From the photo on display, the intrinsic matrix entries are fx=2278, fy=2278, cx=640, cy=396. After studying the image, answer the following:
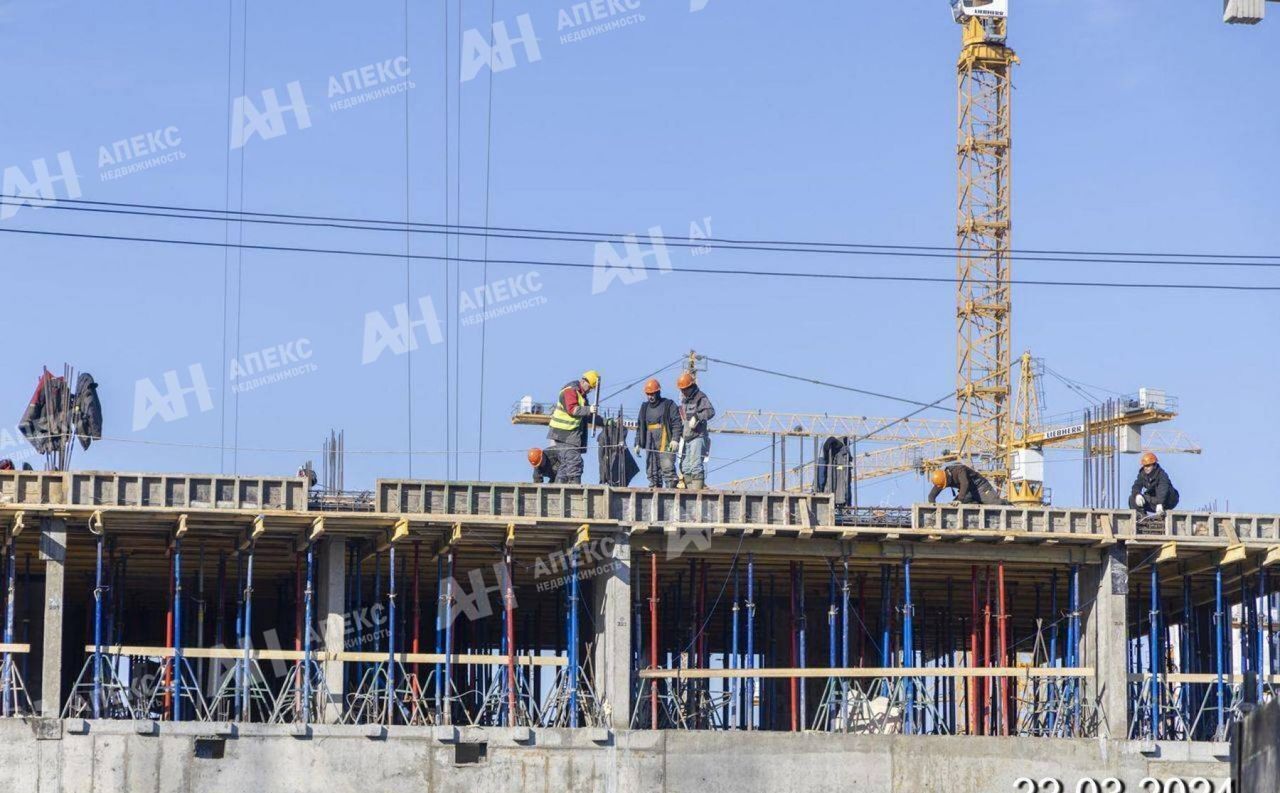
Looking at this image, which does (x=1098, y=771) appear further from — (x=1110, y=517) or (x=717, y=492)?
(x=717, y=492)

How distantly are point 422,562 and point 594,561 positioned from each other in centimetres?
571

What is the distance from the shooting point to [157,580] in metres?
53.1

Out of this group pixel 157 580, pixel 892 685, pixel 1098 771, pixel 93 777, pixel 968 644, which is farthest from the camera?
pixel 968 644

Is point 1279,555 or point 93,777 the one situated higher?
point 1279,555

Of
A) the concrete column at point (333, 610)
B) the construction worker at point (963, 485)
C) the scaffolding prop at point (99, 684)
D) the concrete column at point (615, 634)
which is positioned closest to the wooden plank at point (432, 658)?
the concrete column at point (333, 610)

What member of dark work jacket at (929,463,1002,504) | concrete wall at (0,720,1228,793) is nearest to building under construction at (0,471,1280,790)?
concrete wall at (0,720,1228,793)

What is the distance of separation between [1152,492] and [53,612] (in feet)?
72.2

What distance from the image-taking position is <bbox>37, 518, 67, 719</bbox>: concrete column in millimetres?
41344

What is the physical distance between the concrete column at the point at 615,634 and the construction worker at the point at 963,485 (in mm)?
6685

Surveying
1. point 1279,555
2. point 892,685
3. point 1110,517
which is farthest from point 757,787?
A: point 1279,555

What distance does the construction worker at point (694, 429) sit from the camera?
45.0 meters

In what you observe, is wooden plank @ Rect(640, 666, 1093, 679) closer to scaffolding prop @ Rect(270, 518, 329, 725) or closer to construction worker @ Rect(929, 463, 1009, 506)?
construction worker @ Rect(929, 463, 1009, 506)

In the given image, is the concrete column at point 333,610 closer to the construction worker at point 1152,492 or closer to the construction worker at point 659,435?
the construction worker at point 659,435

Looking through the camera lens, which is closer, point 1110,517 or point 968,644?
point 1110,517
